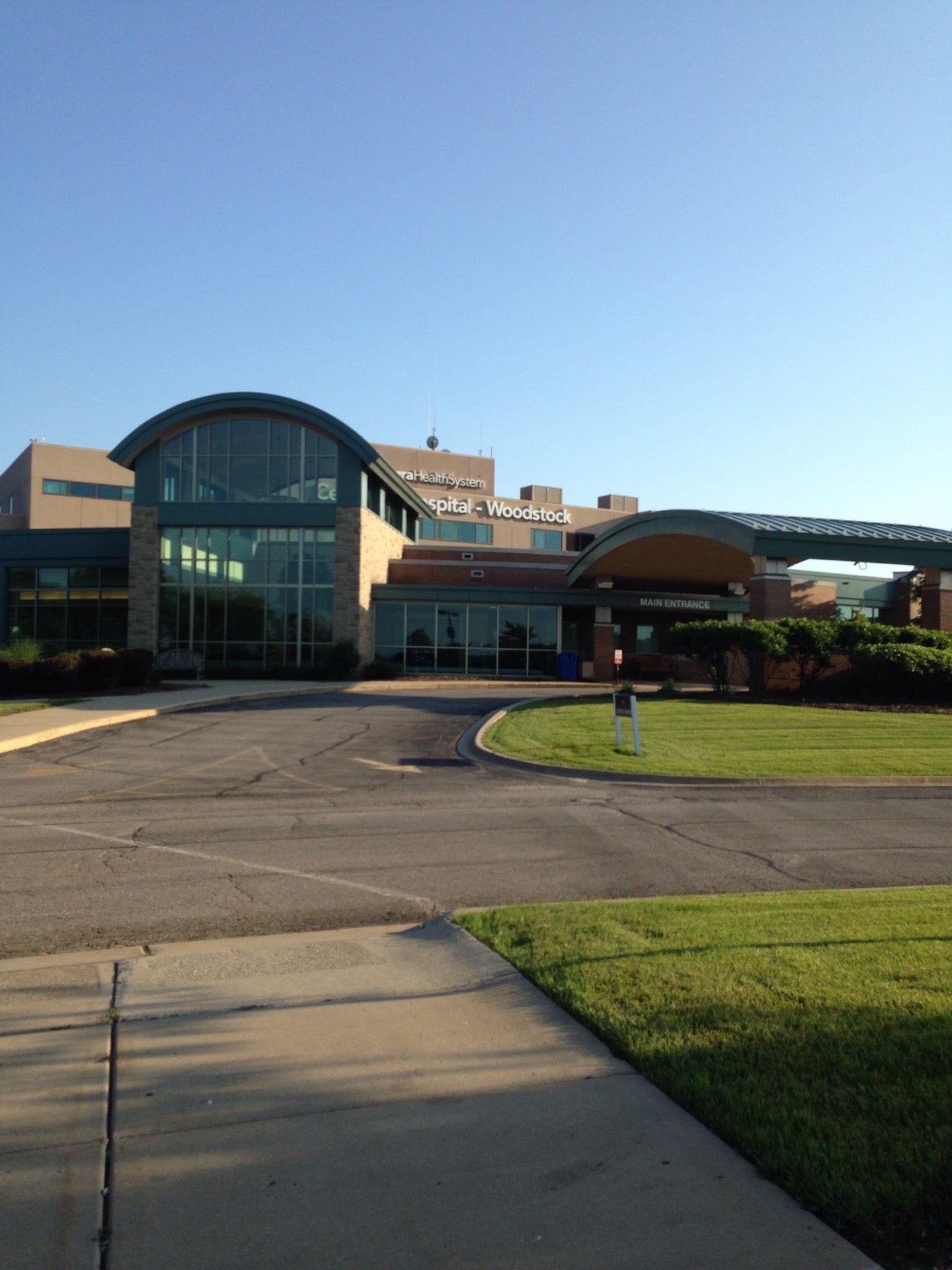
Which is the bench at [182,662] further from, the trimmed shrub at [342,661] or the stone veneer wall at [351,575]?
the stone veneer wall at [351,575]

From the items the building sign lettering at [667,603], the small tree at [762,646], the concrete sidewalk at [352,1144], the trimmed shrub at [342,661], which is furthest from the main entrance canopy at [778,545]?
the concrete sidewalk at [352,1144]

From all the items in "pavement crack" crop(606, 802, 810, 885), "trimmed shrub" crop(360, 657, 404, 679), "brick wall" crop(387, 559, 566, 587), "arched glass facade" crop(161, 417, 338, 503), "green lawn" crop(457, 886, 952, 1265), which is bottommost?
"pavement crack" crop(606, 802, 810, 885)

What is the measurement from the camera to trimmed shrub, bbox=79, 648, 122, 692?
24.6 metres

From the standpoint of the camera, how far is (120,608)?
124 feet

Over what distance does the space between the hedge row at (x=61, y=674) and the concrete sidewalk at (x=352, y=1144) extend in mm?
20483

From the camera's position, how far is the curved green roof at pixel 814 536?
25.7 m

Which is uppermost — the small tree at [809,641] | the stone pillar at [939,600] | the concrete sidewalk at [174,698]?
the stone pillar at [939,600]

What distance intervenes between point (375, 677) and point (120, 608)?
36.7 ft

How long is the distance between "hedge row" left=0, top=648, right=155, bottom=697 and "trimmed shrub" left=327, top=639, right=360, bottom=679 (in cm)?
842

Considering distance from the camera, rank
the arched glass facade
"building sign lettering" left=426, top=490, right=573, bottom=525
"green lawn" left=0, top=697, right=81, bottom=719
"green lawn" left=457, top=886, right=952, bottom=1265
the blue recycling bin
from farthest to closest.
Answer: "building sign lettering" left=426, top=490, right=573, bottom=525, the blue recycling bin, the arched glass facade, "green lawn" left=0, top=697, right=81, bottom=719, "green lawn" left=457, top=886, right=952, bottom=1265

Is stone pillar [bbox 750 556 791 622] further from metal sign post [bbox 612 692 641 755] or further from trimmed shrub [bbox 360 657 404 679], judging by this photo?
trimmed shrub [bbox 360 657 404 679]

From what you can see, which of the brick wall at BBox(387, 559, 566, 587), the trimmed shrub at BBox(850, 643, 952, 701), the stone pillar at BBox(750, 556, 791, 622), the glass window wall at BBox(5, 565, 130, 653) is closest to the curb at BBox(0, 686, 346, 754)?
the brick wall at BBox(387, 559, 566, 587)

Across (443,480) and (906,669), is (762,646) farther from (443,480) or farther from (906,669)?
(443,480)

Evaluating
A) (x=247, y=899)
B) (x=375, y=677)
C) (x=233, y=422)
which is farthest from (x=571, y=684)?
(x=247, y=899)
